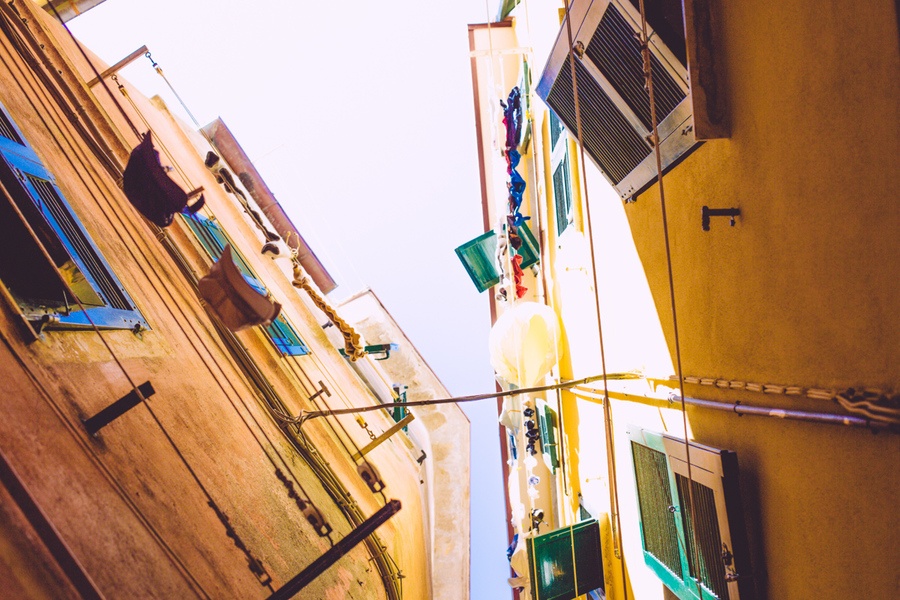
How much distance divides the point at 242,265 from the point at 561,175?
471 cm

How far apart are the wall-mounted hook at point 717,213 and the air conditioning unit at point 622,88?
0.60 meters

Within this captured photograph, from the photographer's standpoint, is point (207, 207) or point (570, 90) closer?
point (570, 90)

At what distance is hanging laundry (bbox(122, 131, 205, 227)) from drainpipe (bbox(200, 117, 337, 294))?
6.36 metres

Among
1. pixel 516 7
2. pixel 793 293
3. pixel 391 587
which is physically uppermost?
pixel 516 7

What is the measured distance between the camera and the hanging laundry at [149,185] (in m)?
4.43

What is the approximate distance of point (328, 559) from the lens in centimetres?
416

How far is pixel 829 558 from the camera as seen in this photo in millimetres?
2324

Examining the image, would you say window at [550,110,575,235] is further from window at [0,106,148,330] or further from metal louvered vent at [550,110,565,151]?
window at [0,106,148,330]

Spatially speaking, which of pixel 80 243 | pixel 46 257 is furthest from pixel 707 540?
pixel 80 243

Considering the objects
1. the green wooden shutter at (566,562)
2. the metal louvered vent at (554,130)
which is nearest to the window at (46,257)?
the green wooden shutter at (566,562)

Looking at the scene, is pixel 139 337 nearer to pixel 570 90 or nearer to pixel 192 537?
pixel 192 537

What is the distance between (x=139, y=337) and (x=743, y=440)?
165 inches

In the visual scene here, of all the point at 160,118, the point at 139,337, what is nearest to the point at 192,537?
the point at 139,337

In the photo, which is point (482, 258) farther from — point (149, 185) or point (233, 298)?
point (233, 298)
